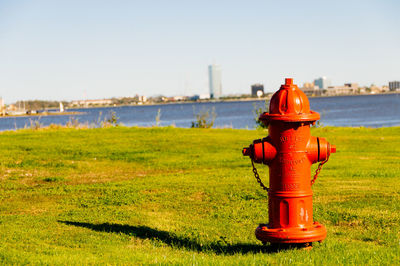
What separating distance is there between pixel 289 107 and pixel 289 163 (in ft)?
1.86

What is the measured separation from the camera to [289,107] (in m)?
5.88

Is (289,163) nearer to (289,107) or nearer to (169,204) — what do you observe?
(289,107)

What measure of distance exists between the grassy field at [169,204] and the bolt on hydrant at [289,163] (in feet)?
0.78

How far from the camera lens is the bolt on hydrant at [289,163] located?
586 centimetres

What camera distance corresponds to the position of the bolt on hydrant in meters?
5.86

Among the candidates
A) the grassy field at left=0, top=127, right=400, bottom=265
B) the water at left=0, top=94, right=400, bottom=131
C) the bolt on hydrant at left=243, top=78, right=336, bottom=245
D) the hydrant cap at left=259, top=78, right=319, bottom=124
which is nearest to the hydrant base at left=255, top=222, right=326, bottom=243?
the bolt on hydrant at left=243, top=78, right=336, bottom=245

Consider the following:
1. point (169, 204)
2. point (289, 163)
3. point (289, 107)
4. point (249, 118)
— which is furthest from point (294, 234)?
point (249, 118)

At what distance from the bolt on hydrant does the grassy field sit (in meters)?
0.24

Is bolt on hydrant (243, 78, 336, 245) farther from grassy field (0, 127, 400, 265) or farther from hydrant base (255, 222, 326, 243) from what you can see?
grassy field (0, 127, 400, 265)

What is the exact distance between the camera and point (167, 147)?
1712cm

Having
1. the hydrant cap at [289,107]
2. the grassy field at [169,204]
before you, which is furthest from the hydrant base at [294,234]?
the hydrant cap at [289,107]

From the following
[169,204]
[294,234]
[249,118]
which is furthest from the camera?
[249,118]

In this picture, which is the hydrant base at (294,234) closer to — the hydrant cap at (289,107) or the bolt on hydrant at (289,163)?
the bolt on hydrant at (289,163)

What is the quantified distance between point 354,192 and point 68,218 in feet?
15.7
